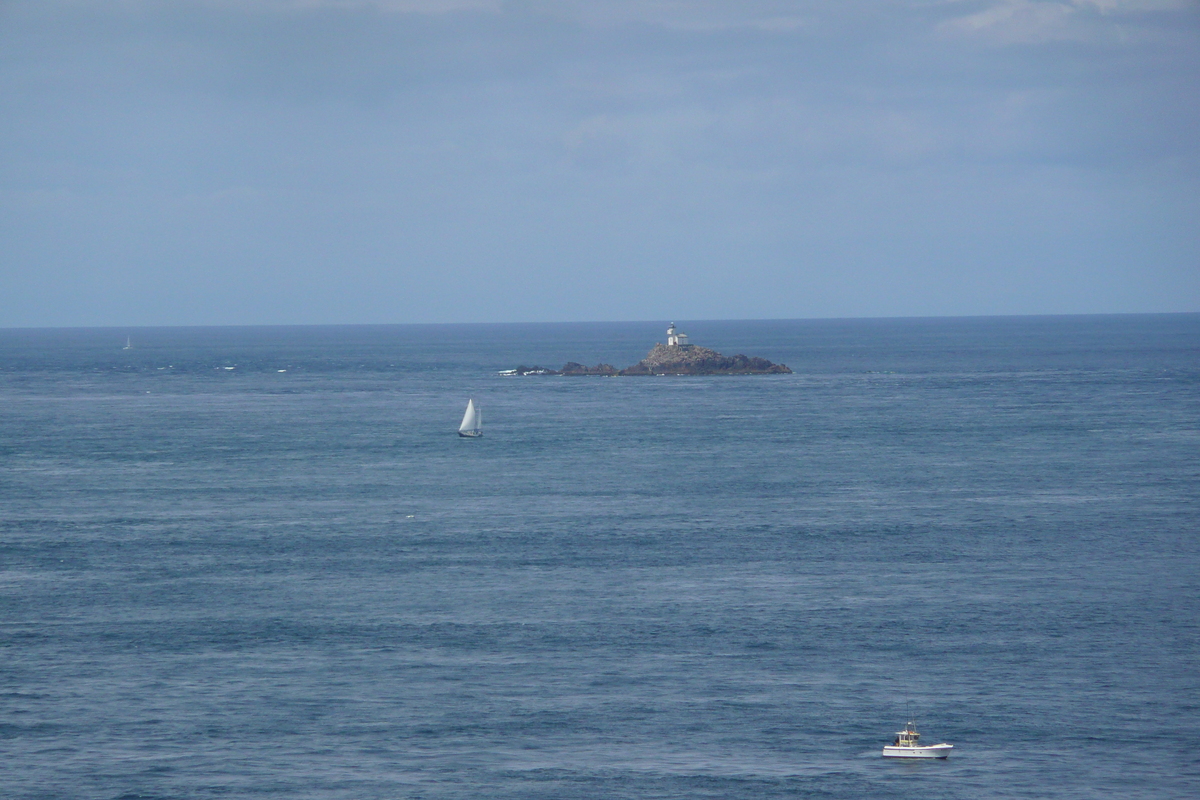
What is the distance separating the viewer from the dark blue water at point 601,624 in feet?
139

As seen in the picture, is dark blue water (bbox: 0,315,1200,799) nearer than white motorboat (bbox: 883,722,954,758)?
No

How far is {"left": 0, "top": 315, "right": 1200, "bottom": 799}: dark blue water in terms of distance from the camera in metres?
42.4

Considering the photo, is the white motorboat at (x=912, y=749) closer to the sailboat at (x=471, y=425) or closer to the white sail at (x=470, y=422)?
the sailboat at (x=471, y=425)

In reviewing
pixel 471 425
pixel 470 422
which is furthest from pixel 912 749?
pixel 471 425

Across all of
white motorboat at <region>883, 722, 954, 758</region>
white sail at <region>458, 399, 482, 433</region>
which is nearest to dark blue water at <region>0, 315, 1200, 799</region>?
white motorboat at <region>883, 722, 954, 758</region>

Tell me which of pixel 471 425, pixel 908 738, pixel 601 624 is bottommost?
pixel 908 738

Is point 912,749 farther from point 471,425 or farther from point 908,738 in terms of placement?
point 471,425

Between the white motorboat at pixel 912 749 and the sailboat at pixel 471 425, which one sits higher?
the sailboat at pixel 471 425

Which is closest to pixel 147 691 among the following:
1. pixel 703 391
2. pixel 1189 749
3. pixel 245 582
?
pixel 245 582

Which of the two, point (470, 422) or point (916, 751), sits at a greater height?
point (470, 422)

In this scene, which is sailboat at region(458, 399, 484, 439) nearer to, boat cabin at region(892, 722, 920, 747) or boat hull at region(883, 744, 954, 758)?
boat cabin at region(892, 722, 920, 747)

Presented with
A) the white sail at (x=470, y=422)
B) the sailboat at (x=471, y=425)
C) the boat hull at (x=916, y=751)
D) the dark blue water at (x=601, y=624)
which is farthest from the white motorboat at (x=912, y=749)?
the white sail at (x=470, y=422)

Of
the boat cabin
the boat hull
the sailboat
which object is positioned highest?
the sailboat

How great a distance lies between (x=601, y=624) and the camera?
56.5 meters
